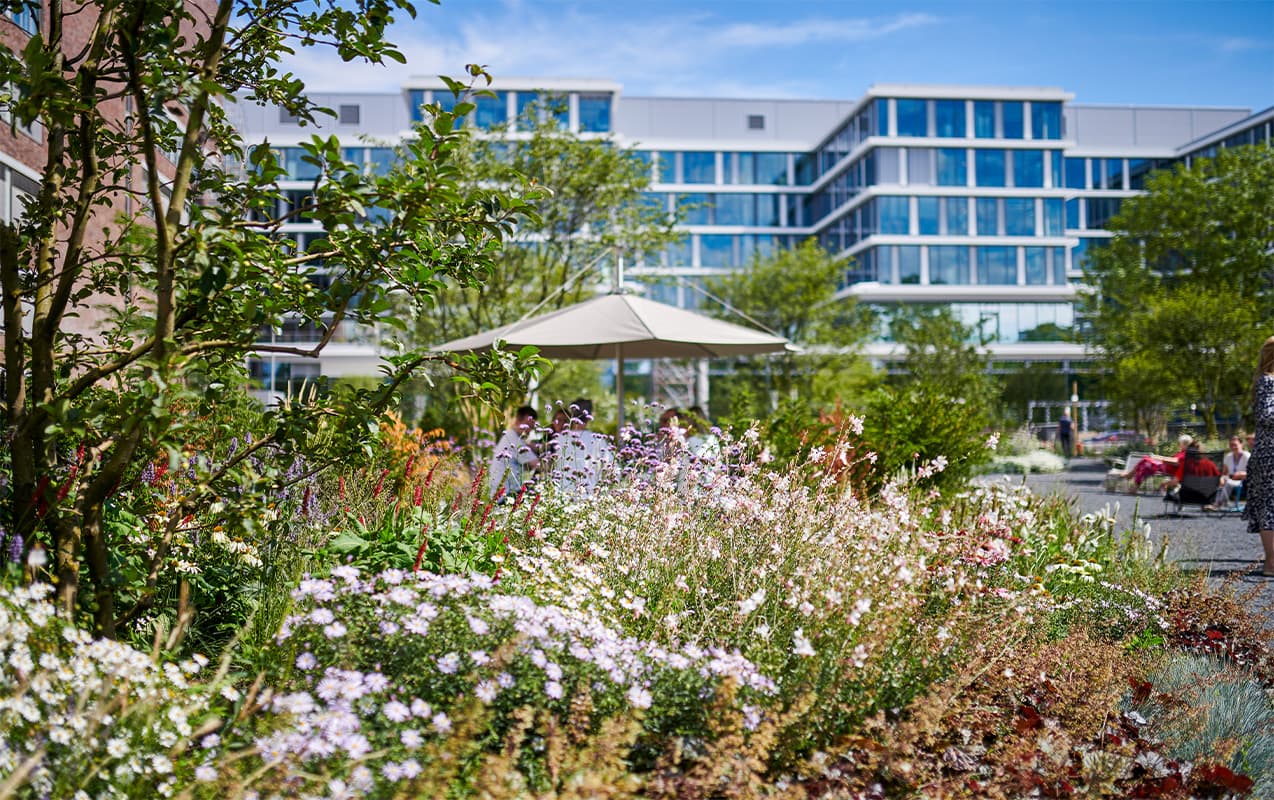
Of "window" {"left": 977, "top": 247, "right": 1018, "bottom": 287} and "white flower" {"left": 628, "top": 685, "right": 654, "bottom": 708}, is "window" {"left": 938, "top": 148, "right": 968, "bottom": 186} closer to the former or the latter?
"window" {"left": 977, "top": 247, "right": 1018, "bottom": 287}

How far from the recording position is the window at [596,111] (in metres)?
54.2

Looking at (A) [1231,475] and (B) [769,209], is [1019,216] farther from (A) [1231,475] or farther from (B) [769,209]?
(A) [1231,475]

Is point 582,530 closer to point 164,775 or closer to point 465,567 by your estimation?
point 465,567

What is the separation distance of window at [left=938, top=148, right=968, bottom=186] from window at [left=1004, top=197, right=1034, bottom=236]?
8.97 ft

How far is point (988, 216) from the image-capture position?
5191 cm

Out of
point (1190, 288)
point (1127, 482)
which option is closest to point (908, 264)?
point (1190, 288)

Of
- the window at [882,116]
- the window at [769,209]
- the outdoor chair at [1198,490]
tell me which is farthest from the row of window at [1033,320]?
the outdoor chair at [1198,490]

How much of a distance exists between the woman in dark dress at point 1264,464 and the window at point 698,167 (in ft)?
172

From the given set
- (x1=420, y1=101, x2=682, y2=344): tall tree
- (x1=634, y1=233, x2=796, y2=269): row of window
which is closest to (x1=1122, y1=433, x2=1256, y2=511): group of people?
(x1=420, y1=101, x2=682, y2=344): tall tree

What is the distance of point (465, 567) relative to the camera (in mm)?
3926

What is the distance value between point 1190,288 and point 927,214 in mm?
25450

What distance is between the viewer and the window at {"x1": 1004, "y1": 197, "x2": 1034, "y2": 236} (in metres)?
51.7

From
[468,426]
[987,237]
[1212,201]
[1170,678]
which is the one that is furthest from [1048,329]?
[1170,678]

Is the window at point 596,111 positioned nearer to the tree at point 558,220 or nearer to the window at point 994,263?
the window at point 994,263
